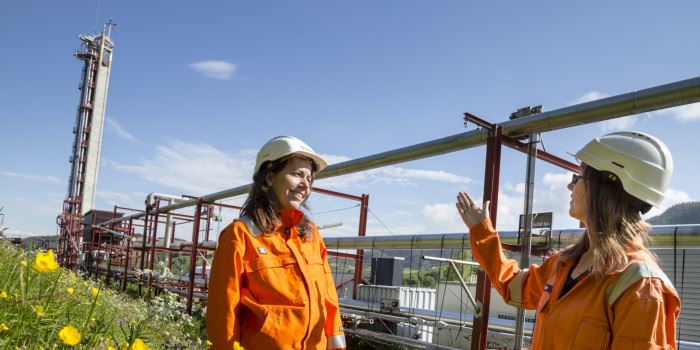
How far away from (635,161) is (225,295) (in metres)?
1.40

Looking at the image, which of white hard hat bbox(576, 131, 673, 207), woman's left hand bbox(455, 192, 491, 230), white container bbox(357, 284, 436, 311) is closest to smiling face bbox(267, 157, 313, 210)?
woman's left hand bbox(455, 192, 491, 230)

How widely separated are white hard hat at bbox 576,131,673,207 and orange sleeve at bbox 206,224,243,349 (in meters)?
1.23

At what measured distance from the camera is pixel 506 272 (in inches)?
82.4

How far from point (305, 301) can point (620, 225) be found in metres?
1.14

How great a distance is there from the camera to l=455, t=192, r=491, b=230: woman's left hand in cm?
219

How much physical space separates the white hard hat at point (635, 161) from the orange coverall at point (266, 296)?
1117 mm

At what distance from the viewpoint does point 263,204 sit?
2.34 metres

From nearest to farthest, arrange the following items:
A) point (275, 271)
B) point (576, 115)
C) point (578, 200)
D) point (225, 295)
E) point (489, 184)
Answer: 1. point (578, 200)
2. point (225, 295)
3. point (275, 271)
4. point (576, 115)
5. point (489, 184)

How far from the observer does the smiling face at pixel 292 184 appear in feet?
7.79

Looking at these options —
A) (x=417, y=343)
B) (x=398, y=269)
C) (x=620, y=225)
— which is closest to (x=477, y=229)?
(x=620, y=225)

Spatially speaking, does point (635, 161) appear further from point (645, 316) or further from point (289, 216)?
point (289, 216)

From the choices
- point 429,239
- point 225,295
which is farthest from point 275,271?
point 429,239

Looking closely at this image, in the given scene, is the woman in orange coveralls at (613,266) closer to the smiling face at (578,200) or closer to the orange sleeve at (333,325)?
the smiling face at (578,200)

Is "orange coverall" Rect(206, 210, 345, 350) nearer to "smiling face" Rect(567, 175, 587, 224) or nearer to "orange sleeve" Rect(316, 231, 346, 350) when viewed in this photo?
"orange sleeve" Rect(316, 231, 346, 350)
